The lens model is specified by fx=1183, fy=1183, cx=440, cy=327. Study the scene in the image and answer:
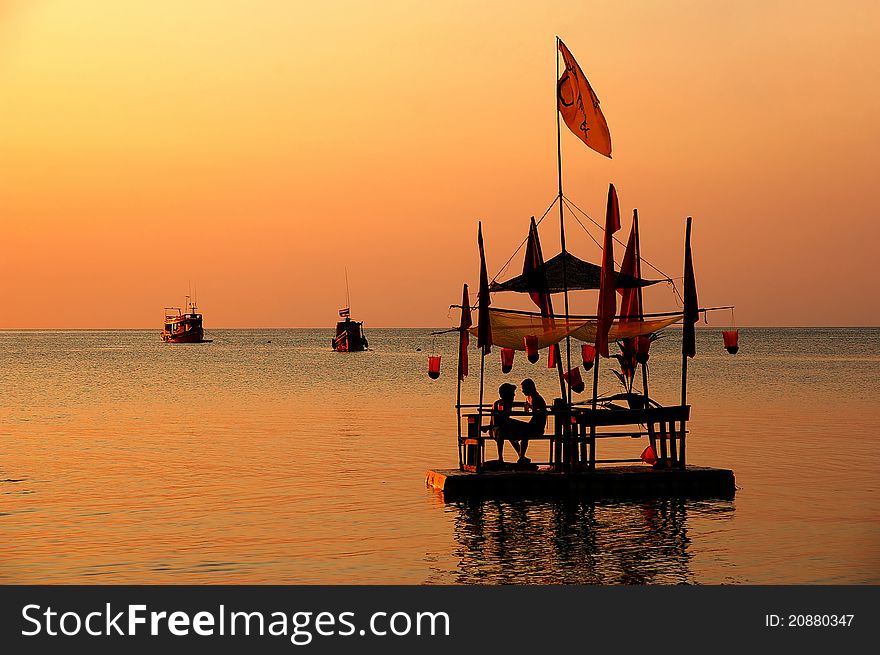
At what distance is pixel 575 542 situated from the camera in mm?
19609

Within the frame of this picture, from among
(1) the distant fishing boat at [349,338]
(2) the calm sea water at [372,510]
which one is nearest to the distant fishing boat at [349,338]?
(1) the distant fishing boat at [349,338]

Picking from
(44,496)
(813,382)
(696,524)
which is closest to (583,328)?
(696,524)

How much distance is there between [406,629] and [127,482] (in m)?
16.7

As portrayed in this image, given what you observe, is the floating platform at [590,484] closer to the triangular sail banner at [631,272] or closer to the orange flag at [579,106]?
the triangular sail banner at [631,272]

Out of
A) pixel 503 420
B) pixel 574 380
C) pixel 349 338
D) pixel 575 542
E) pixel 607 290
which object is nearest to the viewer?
pixel 575 542

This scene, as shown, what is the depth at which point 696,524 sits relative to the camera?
21.4 m

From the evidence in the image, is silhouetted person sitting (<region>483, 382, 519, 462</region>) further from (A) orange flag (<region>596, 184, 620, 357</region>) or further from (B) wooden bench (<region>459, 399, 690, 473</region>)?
(A) orange flag (<region>596, 184, 620, 357</region>)

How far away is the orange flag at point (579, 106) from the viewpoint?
24641mm

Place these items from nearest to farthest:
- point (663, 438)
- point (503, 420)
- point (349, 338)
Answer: point (503, 420), point (663, 438), point (349, 338)

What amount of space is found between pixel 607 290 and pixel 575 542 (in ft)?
17.6

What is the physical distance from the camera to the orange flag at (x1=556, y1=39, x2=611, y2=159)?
24.6 meters

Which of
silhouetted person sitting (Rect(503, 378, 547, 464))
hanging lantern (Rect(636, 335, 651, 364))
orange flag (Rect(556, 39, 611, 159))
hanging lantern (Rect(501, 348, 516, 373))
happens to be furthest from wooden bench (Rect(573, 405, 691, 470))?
orange flag (Rect(556, 39, 611, 159))

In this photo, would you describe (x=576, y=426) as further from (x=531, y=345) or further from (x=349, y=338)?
(x=349, y=338)

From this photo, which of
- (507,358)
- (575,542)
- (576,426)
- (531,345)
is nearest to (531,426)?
(576,426)
